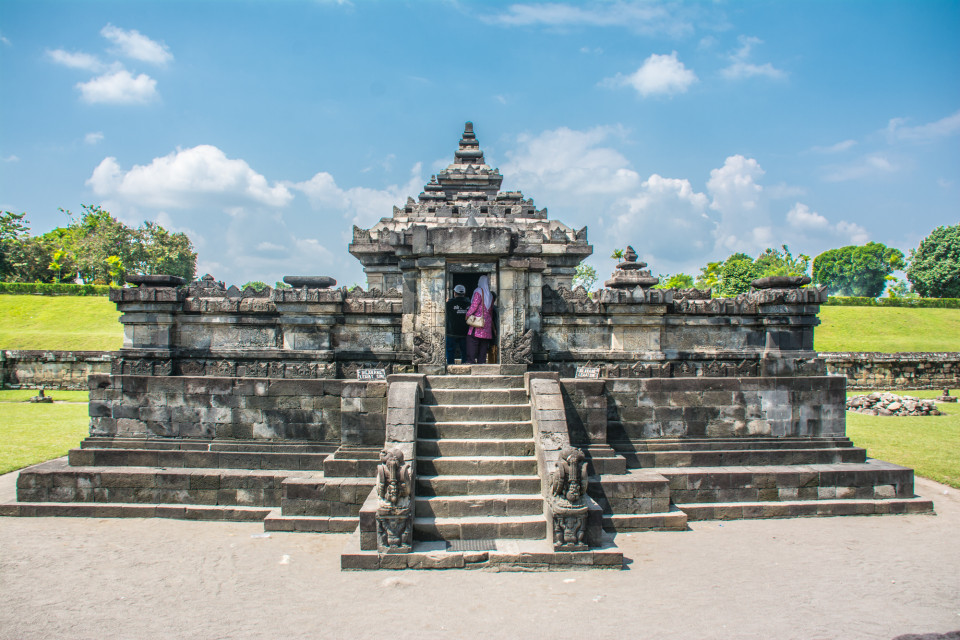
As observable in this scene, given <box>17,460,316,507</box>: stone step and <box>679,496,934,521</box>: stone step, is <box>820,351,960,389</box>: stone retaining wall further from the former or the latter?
<box>17,460,316,507</box>: stone step

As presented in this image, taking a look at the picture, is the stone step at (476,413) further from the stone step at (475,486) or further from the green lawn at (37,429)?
the green lawn at (37,429)

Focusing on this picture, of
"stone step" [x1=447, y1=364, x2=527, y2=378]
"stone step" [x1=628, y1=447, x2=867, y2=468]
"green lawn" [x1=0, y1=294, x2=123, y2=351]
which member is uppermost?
"green lawn" [x1=0, y1=294, x2=123, y2=351]

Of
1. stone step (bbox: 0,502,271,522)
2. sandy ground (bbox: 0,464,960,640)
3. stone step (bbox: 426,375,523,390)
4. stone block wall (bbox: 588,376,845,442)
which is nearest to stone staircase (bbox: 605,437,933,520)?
→ stone block wall (bbox: 588,376,845,442)

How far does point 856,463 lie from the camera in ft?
26.2

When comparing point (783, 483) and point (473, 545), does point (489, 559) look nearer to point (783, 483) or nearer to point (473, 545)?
point (473, 545)

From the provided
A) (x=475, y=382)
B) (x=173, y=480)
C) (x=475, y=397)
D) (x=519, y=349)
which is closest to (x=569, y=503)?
(x=475, y=397)

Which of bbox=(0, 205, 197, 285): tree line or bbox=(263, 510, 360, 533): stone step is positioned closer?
bbox=(263, 510, 360, 533): stone step

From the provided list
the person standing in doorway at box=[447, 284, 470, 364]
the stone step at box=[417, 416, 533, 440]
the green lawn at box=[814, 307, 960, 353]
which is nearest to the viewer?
the stone step at box=[417, 416, 533, 440]

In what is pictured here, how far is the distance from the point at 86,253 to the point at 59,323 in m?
16.7

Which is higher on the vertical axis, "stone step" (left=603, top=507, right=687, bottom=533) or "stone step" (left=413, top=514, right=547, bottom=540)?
"stone step" (left=413, top=514, right=547, bottom=540)

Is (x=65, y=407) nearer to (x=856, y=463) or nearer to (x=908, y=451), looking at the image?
(x=856, y=463)

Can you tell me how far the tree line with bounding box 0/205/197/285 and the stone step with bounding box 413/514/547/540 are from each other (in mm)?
42265

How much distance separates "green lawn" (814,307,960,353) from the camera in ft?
89.7

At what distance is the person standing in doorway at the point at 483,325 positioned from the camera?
27.9 feet
